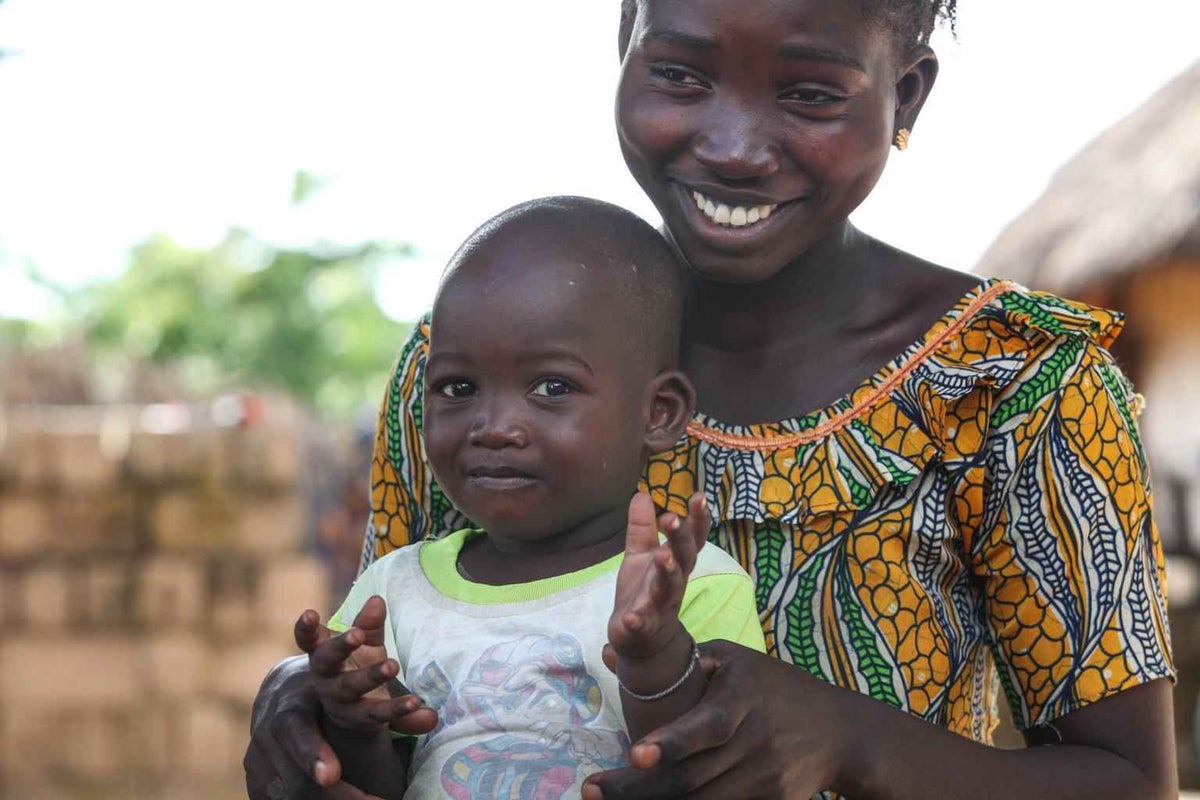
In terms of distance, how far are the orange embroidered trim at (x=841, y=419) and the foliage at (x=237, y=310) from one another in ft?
102

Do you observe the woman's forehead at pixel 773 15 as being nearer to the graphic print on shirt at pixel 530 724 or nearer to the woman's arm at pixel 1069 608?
the woman's arm at pixel 1069 608

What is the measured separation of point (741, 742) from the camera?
5.71 ft

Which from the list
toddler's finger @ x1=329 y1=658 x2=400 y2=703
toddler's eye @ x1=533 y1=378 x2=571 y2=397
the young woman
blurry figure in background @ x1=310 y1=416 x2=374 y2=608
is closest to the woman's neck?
the young woman

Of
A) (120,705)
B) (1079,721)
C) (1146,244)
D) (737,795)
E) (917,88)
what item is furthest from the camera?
(1146,244)

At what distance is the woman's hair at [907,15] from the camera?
2209 mm

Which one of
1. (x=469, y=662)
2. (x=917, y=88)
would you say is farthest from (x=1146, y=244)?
(x=469, y=662)

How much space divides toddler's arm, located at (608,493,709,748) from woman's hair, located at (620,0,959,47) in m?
0.85

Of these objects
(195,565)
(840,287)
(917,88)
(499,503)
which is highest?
(917,88)

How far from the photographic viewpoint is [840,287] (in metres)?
2.42

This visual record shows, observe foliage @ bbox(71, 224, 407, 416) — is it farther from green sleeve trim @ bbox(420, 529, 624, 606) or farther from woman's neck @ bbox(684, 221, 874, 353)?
green sleeve trim @ bbox(420, 529, 624, 606)

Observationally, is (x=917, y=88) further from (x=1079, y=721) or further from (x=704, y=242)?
(x=1079, y=721)

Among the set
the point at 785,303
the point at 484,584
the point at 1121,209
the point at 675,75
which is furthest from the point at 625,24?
the point at 1121,209

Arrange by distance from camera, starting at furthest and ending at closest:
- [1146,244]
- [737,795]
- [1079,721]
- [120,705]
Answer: [1146,244]
[120,705]
[1079,721]
[737,795]

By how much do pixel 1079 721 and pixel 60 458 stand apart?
6.82 meters
